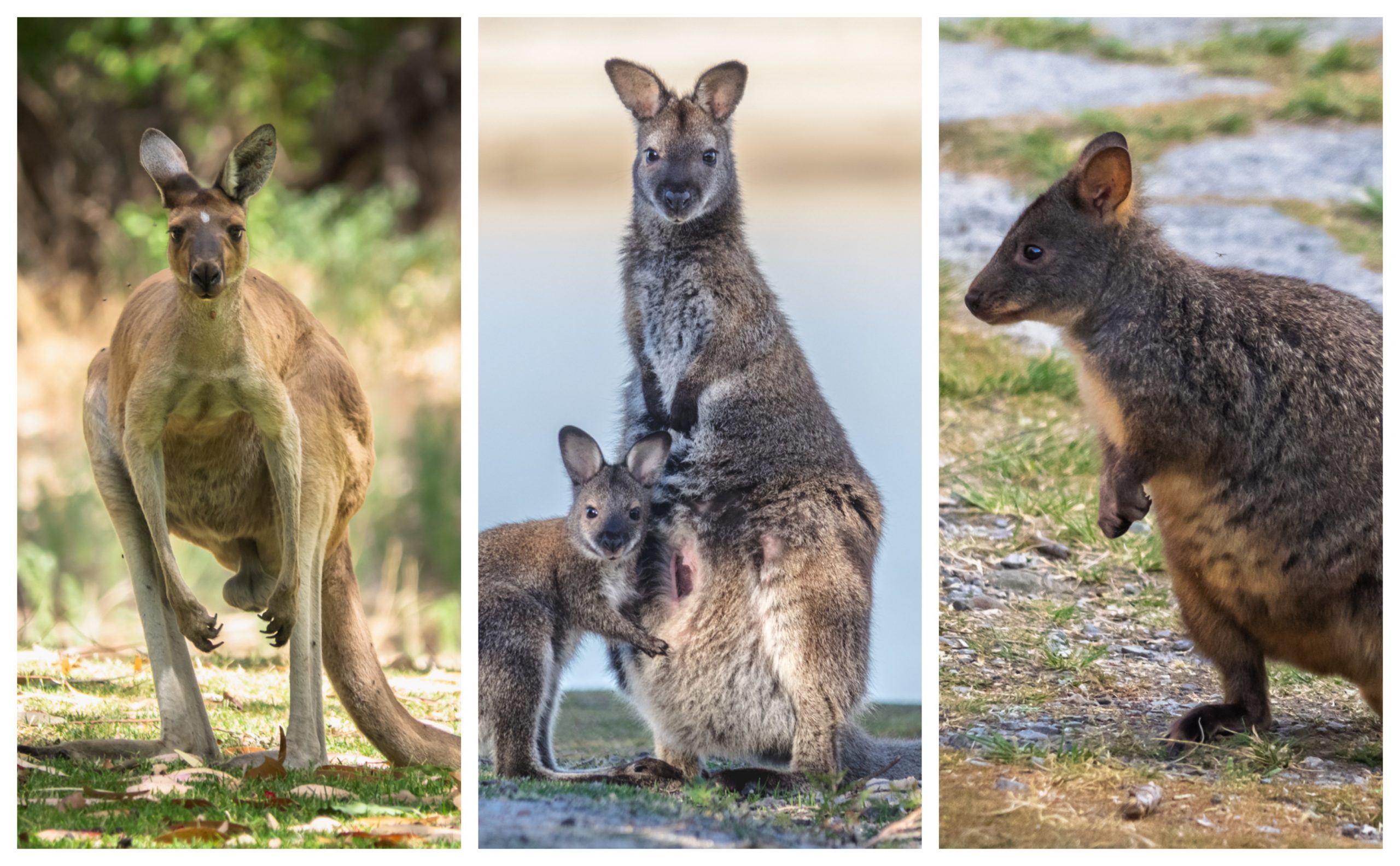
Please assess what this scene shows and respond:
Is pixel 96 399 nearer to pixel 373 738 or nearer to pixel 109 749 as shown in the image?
pixel 109 749

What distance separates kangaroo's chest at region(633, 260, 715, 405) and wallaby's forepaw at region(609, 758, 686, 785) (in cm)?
92

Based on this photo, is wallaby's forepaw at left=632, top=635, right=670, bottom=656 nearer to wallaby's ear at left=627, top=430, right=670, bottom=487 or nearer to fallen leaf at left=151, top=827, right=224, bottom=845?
wallaby's ear at left=627, top=430, right=670, bottom=487

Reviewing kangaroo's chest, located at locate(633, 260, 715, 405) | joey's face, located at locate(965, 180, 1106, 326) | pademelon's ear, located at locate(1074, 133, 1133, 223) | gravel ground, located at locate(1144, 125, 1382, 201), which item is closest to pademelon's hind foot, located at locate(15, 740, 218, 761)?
kangaroo's chest, located at locate(633, 260, 715, 405)

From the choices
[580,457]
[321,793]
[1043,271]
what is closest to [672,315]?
[580,457]

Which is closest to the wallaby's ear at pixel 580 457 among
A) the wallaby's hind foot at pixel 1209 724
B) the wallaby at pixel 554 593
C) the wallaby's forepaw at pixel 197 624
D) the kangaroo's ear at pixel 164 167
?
the wallaby at pixel 554 593

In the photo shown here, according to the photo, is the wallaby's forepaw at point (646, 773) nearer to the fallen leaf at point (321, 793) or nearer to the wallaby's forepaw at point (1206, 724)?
the fallen leaf at point (321, 793)

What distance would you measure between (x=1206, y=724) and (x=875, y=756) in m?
1.04

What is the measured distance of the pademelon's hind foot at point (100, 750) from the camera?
13.1 ft

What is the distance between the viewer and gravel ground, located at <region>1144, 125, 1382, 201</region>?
5789 mm

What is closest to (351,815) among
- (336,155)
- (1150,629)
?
(1150,629)

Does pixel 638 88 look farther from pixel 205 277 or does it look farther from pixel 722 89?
pixel 205 277

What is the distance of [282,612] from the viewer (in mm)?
3770

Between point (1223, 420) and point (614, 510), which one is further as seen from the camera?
point (1223, 420)

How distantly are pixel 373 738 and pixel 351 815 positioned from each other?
1.70 ft
